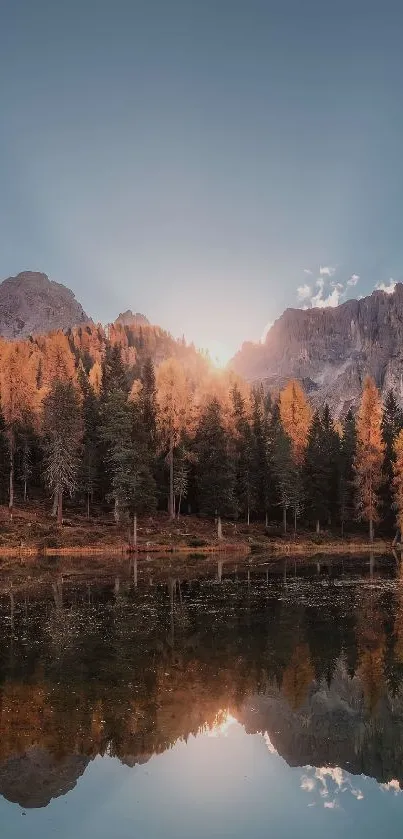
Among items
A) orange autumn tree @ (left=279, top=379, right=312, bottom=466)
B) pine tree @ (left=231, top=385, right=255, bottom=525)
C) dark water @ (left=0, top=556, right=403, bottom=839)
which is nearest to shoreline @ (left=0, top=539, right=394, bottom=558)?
pine tree @ (left=231, top=385, right=255, bottom=525)

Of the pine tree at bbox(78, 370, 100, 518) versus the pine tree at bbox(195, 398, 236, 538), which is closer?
the pine tree at bbox(195, 398, 236, 538)

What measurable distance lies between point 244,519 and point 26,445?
1144 inches

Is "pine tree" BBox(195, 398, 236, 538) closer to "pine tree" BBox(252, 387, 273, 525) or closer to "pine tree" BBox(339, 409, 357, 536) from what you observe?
"pine tree" BBox(252, 387, 273, 525)

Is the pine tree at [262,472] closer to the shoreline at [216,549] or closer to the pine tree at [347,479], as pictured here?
the shoreline at [216,549]

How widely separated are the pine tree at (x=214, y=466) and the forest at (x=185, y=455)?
0.41 feet

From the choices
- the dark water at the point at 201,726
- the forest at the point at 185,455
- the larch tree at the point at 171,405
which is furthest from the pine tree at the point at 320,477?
the dark water at the point at 201,726

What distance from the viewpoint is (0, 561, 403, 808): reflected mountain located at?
34.2 ft

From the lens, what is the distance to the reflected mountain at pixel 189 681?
1041cm

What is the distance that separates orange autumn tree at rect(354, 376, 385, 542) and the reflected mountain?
126ft

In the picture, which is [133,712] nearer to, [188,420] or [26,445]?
[188,420]

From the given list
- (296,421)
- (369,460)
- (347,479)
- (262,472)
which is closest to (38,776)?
(369,460)

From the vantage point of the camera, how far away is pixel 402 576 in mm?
37219

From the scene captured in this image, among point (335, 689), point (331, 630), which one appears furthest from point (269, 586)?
point (335, 689)

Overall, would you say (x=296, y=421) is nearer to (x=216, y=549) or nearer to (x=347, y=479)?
(x=347, y=479)
